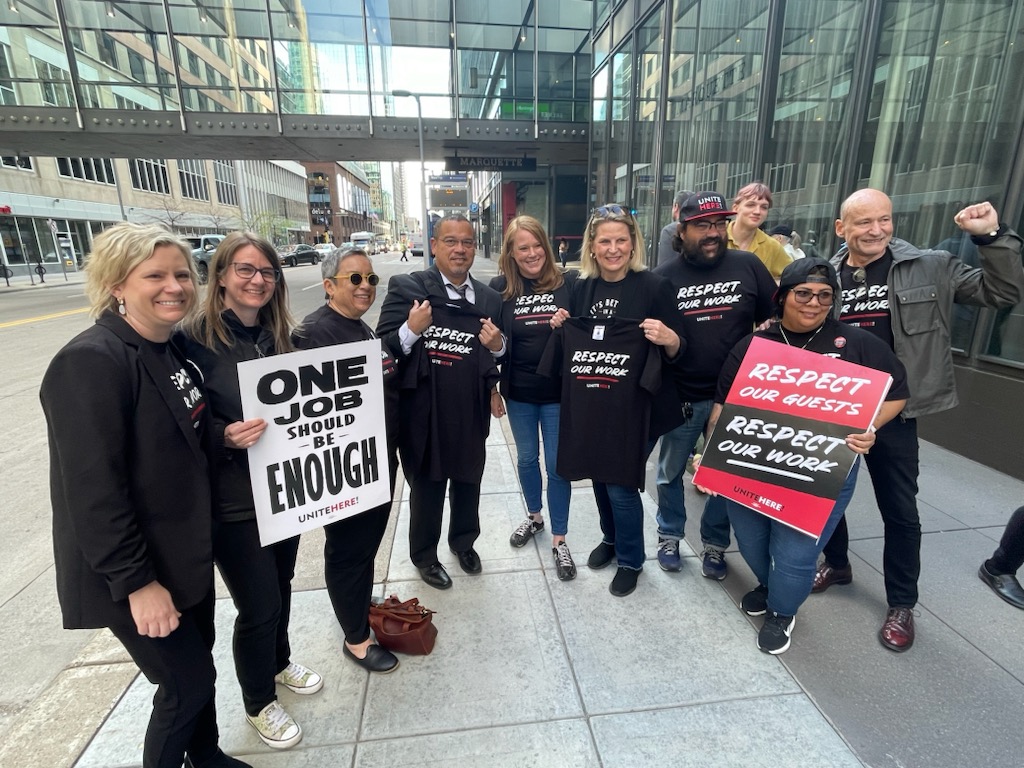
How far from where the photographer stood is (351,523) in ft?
7.97

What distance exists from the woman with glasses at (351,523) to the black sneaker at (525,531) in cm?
127

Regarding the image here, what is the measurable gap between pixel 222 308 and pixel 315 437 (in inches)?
24.1

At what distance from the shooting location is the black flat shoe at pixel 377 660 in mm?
2568

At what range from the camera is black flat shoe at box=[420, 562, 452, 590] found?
3217mm

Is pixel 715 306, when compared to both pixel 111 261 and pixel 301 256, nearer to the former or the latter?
pixel 111 261

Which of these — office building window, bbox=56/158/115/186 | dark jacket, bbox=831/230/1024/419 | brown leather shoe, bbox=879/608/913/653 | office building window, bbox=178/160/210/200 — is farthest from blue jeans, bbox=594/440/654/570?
office building window, bbox=178/160/210/200

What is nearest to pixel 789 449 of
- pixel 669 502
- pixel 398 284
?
pixel 669 502

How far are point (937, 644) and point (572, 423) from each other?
214 centimetres

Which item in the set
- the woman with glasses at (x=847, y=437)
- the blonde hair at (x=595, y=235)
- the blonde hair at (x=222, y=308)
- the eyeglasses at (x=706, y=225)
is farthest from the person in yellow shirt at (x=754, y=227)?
the blonde hair at (x=222, y=308)

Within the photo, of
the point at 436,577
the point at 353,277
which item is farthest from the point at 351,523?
the point at 353,277

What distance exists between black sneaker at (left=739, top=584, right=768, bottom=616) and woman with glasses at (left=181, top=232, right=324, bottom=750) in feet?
7.74

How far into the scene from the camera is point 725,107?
923 centimetres

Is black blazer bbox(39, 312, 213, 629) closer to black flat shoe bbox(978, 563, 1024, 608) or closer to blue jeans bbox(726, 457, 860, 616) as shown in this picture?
blue jeans bbox(726, 457, 860, 616)

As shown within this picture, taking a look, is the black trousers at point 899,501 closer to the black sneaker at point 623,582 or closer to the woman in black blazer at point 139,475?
the black sneaker at point 623,582
